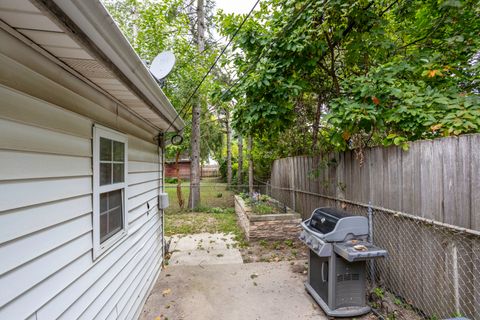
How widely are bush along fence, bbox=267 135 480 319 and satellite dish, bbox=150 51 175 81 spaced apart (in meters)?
3.33

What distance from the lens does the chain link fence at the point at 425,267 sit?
2.38 meters

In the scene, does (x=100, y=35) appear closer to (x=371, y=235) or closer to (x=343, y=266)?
(x=343, y=266)

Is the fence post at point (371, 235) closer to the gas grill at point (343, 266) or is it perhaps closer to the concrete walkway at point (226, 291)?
the gas grill at point (343, 266)

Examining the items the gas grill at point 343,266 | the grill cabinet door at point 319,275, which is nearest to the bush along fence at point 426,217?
the gas grill at point 343,266

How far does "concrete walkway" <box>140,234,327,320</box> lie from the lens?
3092mm

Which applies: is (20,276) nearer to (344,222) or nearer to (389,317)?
(344,222)

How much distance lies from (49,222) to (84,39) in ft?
3.62

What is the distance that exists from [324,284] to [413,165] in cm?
Answer: 183

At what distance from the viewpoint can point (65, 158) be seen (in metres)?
1.70

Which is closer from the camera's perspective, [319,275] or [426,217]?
[426,217]

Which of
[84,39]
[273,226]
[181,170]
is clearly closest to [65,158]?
[84,39]

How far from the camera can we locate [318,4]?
375cm

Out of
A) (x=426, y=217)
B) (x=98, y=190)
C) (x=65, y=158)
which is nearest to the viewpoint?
(x=65, y=158)

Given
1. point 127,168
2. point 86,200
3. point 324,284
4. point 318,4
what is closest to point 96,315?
point 86,200
